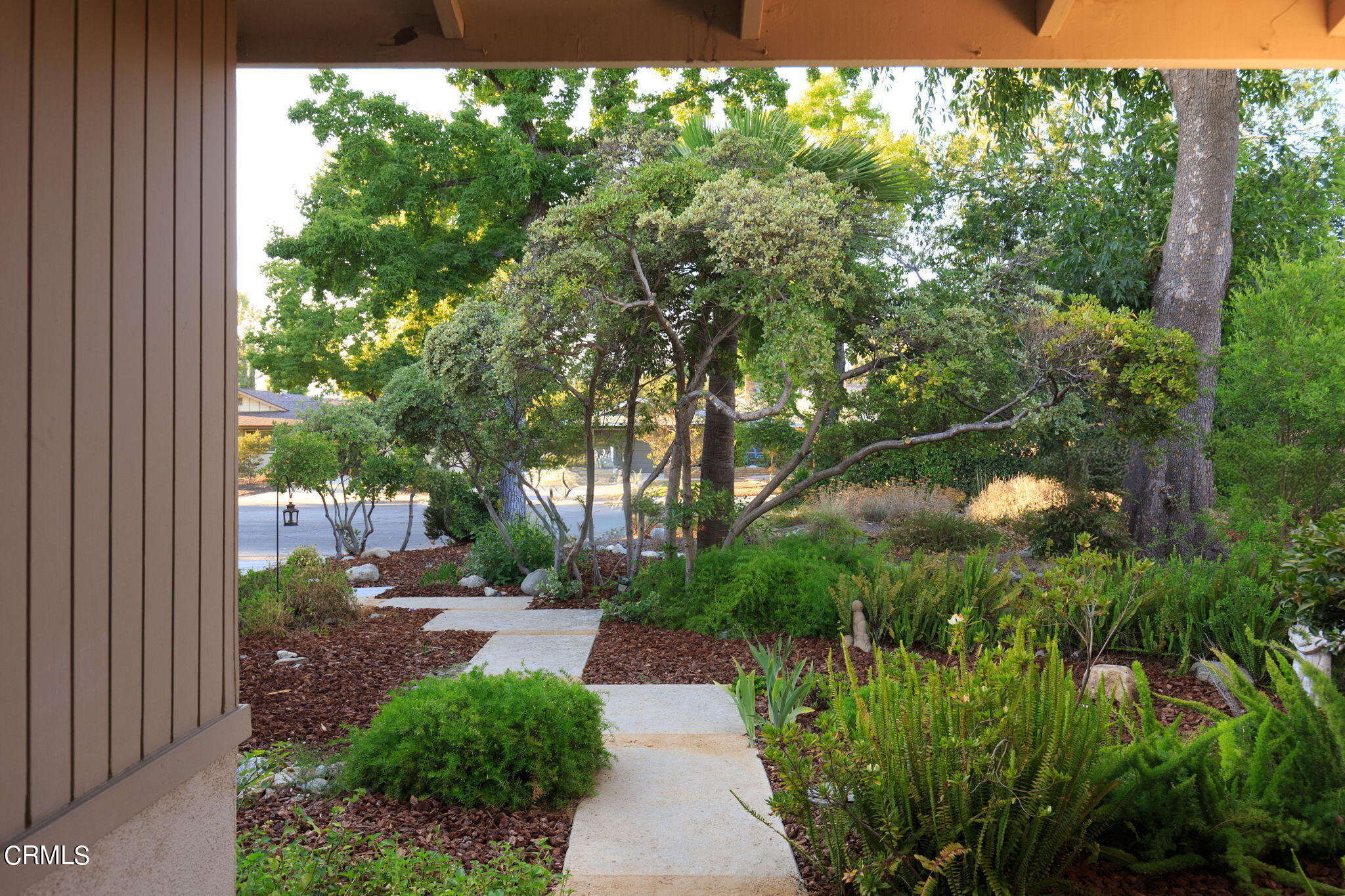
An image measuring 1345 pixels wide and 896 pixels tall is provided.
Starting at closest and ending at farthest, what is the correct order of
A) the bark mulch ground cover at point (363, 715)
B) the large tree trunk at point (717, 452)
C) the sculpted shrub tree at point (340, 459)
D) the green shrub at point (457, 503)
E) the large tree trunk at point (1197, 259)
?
the bark mulch ground cover at point (363, 715) < the large tree trunk at point (717, 452) < the large tree trunk at point (1197, 259) < the sculpted shrub tree at point (340, 459) < the green shrub at point (457, 503)

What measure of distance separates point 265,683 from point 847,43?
176 inches

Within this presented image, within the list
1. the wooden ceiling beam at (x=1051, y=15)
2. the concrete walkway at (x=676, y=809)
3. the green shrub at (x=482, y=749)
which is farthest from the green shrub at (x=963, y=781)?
the wooden ceiling beam at (x=1051, y=15)

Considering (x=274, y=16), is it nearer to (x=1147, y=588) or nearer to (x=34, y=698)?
(x=34, y=698)

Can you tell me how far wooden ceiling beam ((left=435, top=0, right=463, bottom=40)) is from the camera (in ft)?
8.89

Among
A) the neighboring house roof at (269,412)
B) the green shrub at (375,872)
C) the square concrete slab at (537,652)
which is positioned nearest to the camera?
the green shrub at (375,872)

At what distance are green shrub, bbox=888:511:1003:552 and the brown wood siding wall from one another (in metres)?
9.00

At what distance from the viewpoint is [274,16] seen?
285 centimetres

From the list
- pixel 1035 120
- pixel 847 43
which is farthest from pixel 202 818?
pixel 1035 120

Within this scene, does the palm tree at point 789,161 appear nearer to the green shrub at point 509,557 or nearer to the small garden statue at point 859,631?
the green shrub at point 509,557

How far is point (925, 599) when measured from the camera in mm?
5656

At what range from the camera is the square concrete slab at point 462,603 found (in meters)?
7.73

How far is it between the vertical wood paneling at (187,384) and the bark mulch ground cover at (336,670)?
59.8 inches

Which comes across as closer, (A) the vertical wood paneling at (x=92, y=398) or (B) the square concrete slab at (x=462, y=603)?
(A) the vertical wood paneling at (x=92, y=398)

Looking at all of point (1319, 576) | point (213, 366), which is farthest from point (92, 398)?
point (1319, 576)
